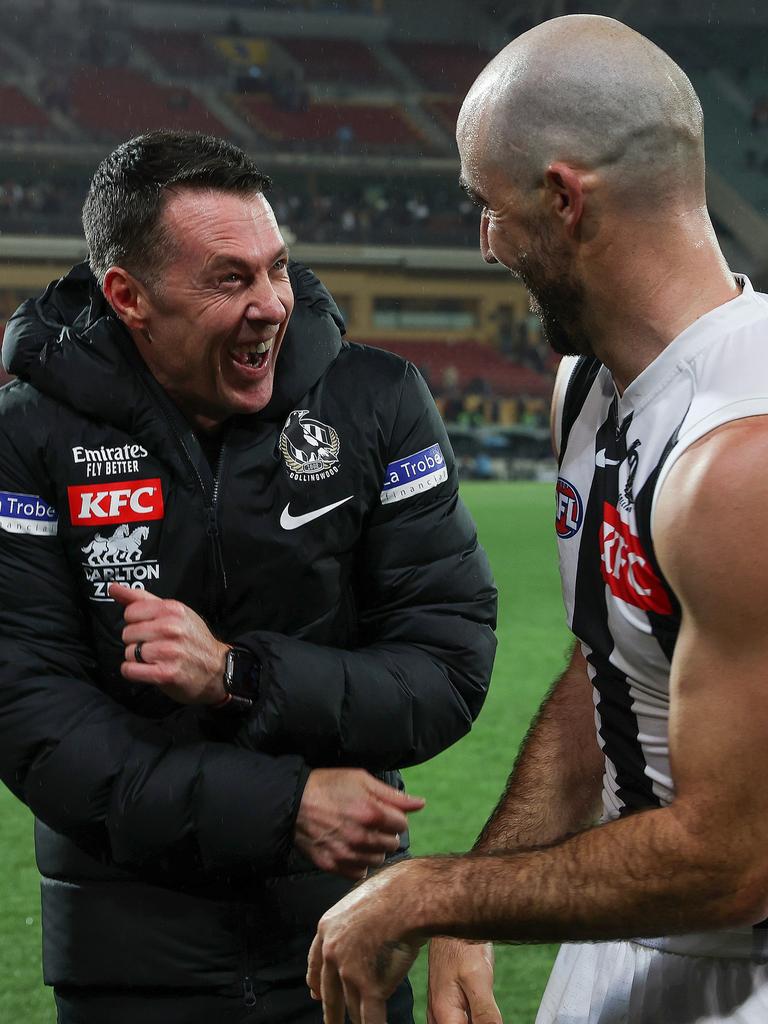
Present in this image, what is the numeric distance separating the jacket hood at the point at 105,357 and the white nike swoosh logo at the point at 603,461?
21.4 inches

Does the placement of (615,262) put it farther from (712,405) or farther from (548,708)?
(548,708)

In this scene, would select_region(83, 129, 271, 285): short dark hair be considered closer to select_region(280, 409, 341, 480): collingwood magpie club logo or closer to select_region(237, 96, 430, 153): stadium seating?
select_region(280, 409, 341, 480): collingwood magpie club logo

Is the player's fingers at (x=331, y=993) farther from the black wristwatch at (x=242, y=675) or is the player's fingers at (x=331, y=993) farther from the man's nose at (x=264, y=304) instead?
the man's nose at (x=264, y=304)

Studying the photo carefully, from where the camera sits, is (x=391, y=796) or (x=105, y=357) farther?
(x=105, y=357)

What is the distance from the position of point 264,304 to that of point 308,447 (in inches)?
9.0

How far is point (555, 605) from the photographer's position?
Answer: 28.5ft

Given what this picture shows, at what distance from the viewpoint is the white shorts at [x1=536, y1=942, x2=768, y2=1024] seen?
1522 mm

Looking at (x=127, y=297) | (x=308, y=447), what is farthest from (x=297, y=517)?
(x=127, y=297)

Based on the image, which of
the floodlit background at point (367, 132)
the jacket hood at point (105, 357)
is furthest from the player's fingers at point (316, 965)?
the floodlit background at point (367, 132)

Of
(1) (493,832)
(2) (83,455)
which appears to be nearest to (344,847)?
(1) (493,832)

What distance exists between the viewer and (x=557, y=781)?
1.90 m

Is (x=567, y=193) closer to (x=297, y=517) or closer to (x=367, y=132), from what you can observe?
(x=297, y=517)

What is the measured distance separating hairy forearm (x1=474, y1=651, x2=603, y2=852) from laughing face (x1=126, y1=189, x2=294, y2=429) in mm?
661

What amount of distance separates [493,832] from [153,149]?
1.16 m
